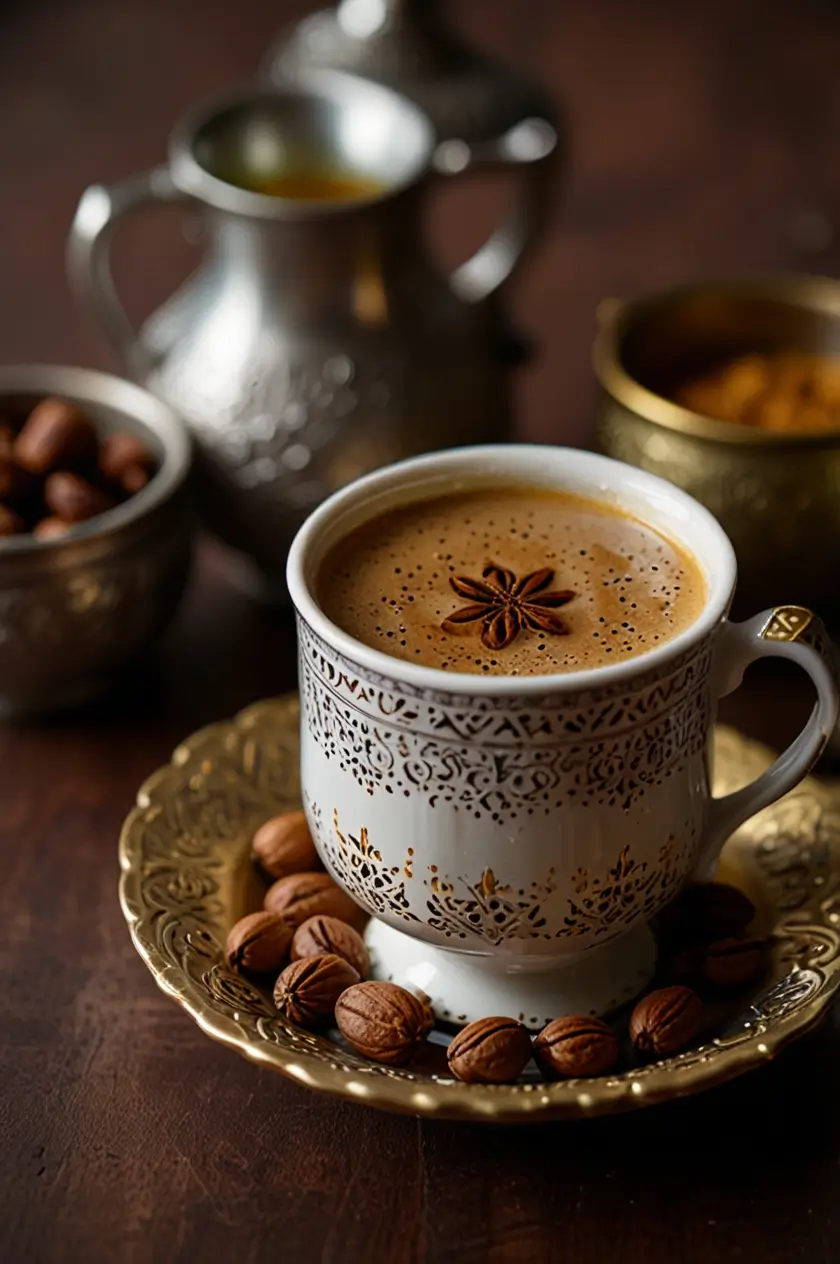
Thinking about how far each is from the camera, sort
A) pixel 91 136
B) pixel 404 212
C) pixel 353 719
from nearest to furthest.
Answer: pixel 353 719
pixel 404 212
pixel 91 136

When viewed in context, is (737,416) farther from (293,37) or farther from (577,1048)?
(293,37)

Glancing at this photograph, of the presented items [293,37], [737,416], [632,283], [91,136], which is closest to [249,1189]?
[737,416]

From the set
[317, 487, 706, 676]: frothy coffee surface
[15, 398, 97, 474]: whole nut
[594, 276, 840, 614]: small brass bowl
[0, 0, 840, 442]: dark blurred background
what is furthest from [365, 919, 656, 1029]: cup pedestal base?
[0, 0, 840, 442]: dark blurred background

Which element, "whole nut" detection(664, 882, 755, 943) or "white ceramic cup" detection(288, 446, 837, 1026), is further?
"whole nut" detection(664, 882, 755, 943)

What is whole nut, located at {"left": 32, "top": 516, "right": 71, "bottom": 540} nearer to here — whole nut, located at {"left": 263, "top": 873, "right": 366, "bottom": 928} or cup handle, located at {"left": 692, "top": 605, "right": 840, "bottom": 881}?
whole nut, located at {"left": 263, "top": 873, "right": 366, "bottom": 928}

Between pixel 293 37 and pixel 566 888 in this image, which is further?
pixel 293 37

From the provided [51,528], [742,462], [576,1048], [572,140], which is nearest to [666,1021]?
[576,1048]

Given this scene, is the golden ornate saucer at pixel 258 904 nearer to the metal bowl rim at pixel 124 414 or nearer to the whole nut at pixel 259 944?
the whole nut at pixel 259 944

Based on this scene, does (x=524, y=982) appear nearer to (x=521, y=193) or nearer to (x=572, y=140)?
(x=521, y=193)
